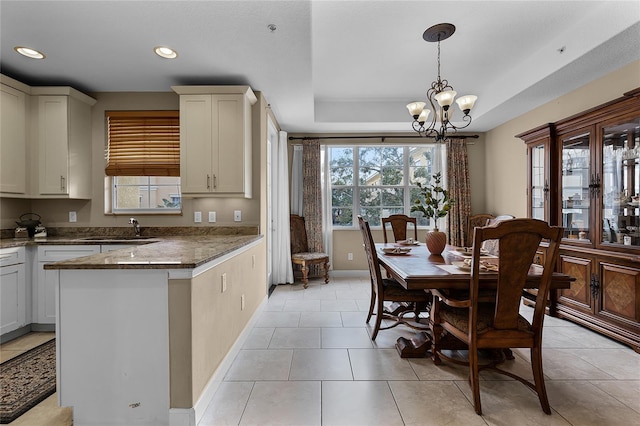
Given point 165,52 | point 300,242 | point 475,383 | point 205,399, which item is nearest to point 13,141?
point 165,52

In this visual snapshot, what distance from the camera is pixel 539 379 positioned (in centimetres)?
172

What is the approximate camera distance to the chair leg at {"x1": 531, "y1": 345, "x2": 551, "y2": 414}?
66.8 inches

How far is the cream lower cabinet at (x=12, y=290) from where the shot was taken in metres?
2.54

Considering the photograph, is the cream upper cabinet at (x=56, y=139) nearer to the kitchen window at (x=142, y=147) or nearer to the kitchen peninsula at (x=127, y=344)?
the kitchen window at (x=142, y=147)


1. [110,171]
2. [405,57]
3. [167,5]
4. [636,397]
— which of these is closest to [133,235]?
[110,171]

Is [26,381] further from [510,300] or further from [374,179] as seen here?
[374,179]

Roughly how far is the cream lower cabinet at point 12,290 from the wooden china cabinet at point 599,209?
5.19 m

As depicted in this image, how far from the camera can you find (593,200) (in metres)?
2.75

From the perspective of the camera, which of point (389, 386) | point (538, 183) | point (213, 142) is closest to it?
point (389, 386)

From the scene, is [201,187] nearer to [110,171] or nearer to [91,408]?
[110,171]

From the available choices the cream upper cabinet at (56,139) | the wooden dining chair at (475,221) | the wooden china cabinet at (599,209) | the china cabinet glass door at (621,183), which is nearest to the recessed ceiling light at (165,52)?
the cream upper cabinet at (56,139)

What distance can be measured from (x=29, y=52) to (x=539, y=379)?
4.46 metres

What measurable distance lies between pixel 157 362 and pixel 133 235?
7.07ft

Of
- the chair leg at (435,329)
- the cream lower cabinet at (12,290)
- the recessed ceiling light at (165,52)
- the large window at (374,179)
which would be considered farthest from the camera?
the large window at (374,179)
